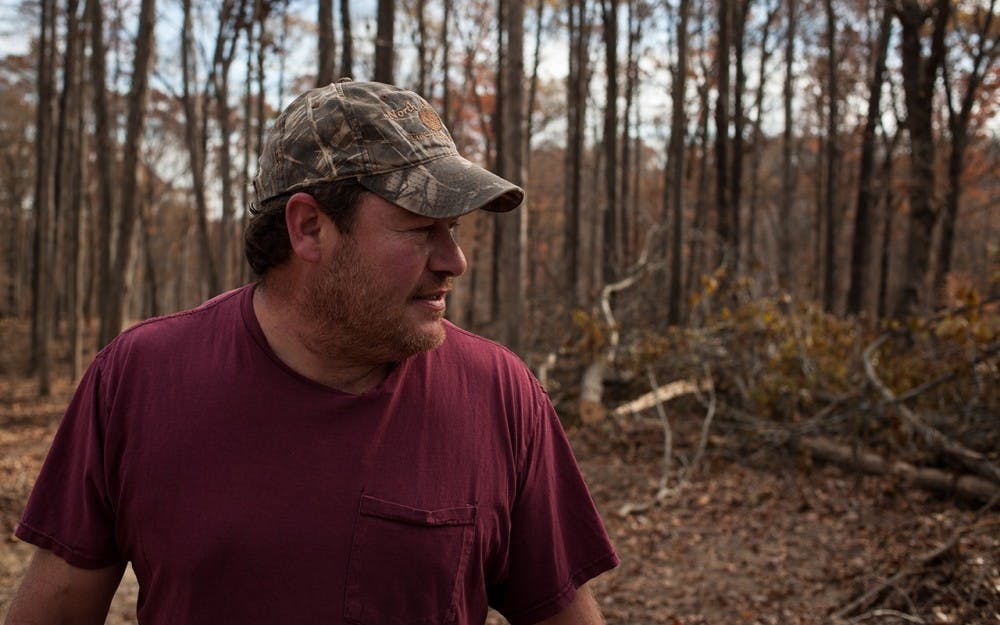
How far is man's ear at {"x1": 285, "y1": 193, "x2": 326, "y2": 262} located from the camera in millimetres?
1748

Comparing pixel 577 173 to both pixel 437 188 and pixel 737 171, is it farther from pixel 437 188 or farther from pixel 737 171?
pixel 437 188

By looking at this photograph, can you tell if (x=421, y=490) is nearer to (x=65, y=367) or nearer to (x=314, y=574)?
(x=314, y=574)

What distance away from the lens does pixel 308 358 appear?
5.92 ft

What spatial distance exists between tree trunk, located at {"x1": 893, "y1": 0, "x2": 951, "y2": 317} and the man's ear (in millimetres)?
11644

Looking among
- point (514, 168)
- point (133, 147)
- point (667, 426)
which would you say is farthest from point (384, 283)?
point (133, 147)

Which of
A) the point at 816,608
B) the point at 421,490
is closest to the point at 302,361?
the point at 421,490

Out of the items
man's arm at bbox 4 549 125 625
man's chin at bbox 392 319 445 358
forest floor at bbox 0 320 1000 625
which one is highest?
man's chin at bbox 392 319 445 358

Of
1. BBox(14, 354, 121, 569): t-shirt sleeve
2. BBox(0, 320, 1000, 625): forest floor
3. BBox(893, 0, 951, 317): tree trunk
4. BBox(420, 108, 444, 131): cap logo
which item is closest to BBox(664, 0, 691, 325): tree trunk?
BBox(893, 0, 951, 317): tree trunk

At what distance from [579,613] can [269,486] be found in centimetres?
77

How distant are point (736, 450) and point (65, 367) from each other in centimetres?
1637

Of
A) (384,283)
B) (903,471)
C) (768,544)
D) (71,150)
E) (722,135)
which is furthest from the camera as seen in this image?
(71,150)

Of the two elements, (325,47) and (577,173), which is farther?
(577,173)

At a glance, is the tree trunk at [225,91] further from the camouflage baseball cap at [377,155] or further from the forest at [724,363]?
the camouflage baseball cap at [377,155]

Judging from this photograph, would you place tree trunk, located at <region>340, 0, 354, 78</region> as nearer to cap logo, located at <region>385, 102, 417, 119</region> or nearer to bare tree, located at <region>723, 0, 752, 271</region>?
bare tree, located at <region>723, 0, 752, 271</region>
